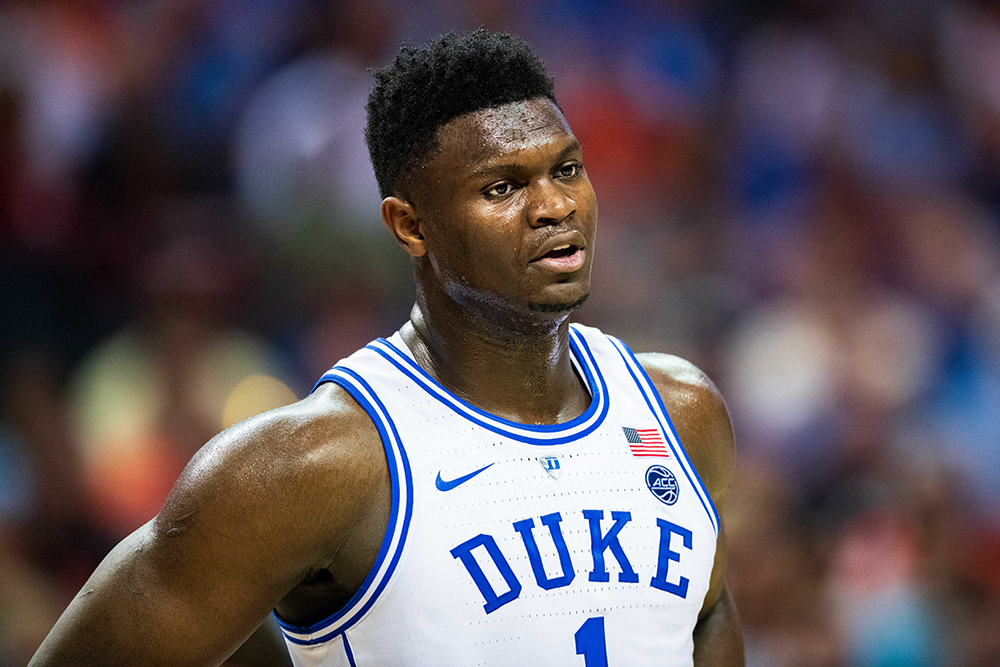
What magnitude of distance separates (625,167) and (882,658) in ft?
10.5

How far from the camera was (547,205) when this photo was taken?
2.54 m

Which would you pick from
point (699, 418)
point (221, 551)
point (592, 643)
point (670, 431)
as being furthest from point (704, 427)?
point (221, 551)

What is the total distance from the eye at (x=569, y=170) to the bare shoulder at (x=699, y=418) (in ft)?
2.17

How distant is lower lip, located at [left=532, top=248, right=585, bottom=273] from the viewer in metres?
2.54

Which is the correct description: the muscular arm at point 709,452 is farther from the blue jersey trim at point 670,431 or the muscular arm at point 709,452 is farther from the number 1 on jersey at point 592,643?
the number 1 on jersey at point 592,643

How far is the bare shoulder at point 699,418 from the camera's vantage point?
2.98 m

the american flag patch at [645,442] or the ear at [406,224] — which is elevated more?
the ear at [406,224]

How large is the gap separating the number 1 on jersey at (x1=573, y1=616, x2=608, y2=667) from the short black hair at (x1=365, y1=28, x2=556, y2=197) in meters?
1.10

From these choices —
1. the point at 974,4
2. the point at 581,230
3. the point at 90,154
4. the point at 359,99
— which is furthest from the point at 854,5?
the point at 581,230

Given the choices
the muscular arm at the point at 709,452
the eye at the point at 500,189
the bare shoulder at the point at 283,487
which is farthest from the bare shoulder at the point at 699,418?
the bare shoulder at the point at 283,487

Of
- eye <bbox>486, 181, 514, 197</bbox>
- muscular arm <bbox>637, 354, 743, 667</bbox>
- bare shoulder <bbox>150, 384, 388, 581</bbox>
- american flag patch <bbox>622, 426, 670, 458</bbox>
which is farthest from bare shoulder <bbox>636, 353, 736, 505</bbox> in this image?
bare shoulder <bbox>150, 384, 388, 581</bbox>

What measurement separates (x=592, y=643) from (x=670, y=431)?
620 mm

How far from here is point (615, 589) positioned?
255 cm

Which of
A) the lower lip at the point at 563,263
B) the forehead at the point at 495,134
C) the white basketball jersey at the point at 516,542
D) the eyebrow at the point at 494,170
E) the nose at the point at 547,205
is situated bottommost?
the white basketball jersey at the point at 516,542
